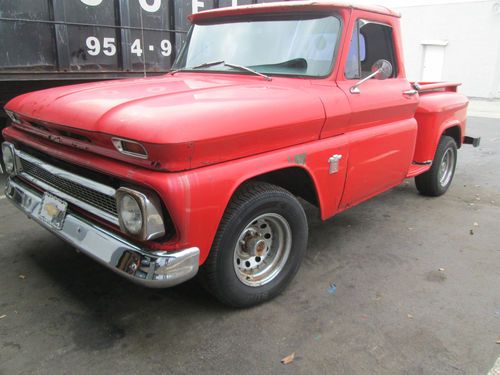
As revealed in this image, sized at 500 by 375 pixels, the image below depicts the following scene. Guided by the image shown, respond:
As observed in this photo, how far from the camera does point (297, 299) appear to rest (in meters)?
2.85

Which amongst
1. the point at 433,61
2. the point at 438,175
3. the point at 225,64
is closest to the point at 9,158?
the point at 225,64

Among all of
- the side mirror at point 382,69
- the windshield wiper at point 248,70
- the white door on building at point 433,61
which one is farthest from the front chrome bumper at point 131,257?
the white door on building at point 433,61

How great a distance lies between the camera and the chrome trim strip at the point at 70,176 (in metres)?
2.27

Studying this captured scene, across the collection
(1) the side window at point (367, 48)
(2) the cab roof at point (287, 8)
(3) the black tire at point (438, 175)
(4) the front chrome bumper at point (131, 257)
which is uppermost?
(2) the cab roof at point (287, 8)

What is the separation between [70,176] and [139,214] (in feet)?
2.20

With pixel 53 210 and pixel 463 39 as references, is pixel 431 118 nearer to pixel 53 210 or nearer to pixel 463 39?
pixel 53 210

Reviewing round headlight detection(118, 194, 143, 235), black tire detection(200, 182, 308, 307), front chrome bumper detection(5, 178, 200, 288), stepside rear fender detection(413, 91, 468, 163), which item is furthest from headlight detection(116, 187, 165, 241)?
stepside rear fender detection(413, 91, 468, 163)

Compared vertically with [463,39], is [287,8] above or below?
below

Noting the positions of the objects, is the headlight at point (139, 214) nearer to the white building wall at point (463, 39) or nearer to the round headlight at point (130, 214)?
the round headlight at point (130, 214)

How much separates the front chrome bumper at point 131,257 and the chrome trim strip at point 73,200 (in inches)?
2.8

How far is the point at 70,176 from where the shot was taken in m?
2.50

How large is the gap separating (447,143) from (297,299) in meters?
2.99

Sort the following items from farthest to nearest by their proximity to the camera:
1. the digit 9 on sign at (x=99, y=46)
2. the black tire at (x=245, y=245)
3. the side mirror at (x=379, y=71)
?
1. the digit 9 on sign at (x=99, y=46)
2. the side mirror at (x=379, y=71)
3. the black tire at (x=245, y=245)

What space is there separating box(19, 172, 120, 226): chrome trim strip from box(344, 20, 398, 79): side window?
6.33 ft
